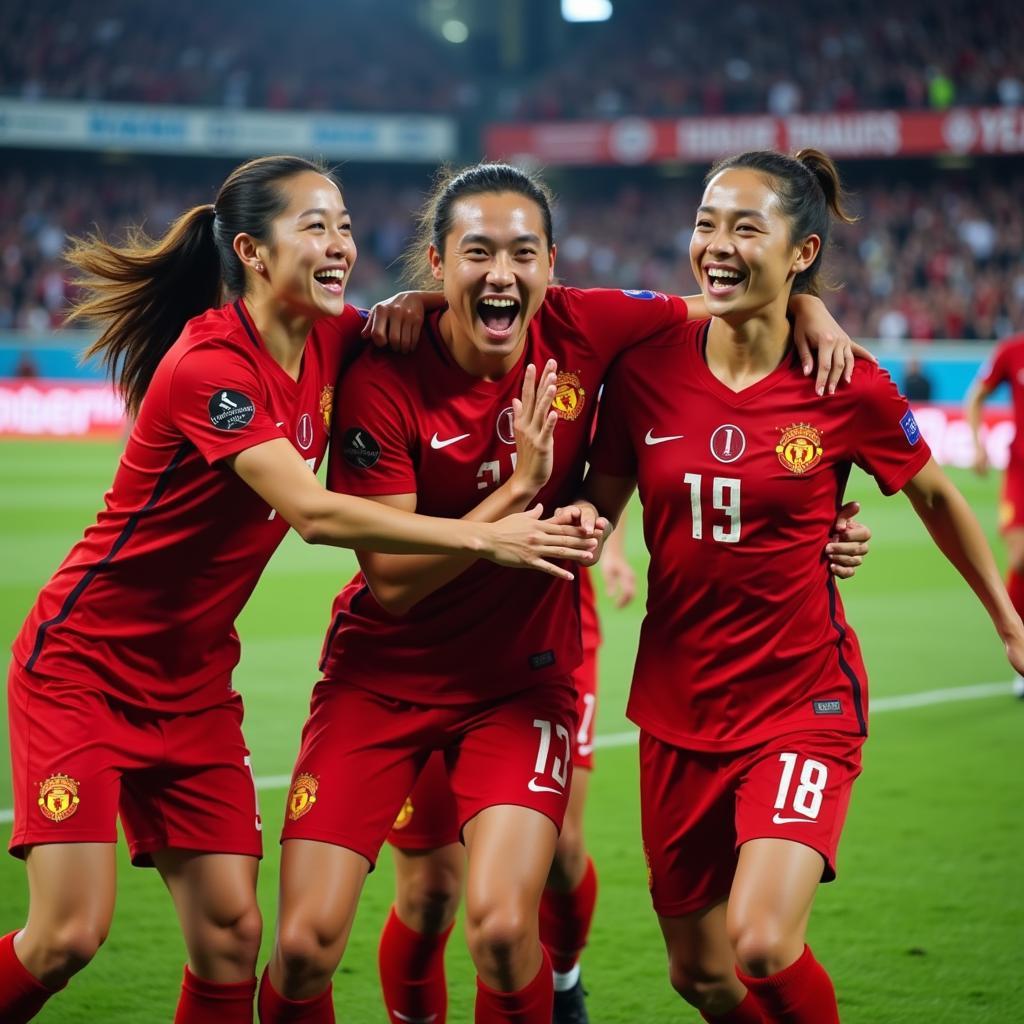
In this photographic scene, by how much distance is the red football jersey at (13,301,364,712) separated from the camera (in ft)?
11.5

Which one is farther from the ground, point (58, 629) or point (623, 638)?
point (58, 629)

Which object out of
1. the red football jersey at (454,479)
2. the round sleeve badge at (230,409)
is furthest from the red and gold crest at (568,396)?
the round sleeve badge at (230,409)

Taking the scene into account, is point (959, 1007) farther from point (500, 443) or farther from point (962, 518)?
point (500, 443)

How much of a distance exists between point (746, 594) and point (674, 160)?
32.1 metres

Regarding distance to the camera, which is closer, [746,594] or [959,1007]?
[746,594]

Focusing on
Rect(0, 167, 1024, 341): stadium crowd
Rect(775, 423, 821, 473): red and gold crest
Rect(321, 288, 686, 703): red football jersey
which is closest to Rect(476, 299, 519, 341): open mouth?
Rect(321, 288, 686, 703): red football jersey

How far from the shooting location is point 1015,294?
2764cm

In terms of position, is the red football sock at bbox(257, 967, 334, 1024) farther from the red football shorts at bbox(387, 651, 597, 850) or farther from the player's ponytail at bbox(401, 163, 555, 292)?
the player's ponytail at bbox(401, 163, 555, 292)

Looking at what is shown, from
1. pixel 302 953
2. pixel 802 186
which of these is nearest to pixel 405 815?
pixel 302 953

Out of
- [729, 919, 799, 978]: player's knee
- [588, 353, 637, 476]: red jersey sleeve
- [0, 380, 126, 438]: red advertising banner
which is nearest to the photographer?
[729, 919, 799, 978]: player's knee

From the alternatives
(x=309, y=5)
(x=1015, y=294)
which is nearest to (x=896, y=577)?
(x=1015, y=294)

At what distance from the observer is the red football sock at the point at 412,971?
3979 mm

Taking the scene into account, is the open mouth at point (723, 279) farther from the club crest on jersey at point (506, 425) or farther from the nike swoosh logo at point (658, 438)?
the club crest on jersey at point (506, 425)

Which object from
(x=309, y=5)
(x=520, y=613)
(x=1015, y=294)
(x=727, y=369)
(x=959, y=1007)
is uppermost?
(x=309, y=5)
